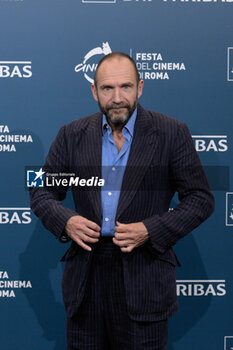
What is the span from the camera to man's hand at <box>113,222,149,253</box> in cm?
176

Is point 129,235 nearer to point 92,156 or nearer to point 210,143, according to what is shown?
point 92,156

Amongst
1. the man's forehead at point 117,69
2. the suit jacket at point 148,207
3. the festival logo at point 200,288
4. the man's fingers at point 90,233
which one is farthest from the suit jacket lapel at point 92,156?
the festival logo at point 200,288

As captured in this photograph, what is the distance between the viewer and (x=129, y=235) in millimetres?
1761

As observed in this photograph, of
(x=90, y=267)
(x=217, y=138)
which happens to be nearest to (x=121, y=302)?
(x=90, y=267)

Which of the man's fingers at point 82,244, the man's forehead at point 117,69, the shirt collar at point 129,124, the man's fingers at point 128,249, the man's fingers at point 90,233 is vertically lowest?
the man's fingers at point 128,249

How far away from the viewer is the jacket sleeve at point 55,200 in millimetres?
1869

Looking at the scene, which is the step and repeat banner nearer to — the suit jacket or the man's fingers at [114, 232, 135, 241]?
the suit jacket

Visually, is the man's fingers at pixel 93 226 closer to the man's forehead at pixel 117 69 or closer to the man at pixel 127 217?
the man at pixel 127 217

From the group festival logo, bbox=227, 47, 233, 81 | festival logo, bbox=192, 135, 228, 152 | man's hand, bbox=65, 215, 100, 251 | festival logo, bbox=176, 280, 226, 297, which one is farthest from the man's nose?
festival logo, bbox=176, 280, 226, 297

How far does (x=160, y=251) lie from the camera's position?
1817 millimetres

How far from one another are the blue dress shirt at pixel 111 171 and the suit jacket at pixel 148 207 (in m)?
0.03

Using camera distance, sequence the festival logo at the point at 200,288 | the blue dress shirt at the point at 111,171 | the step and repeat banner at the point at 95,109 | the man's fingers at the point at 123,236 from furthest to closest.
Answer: the festival logo at the point at 200,288, the step and repeat banner at the point at 95,109, the blue dress shirt at the point at 111,171, the man's fingers at the point at 123,236

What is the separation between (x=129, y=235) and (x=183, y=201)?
30 cm

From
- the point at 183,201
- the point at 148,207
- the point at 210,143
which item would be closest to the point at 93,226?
the point at 148,207
